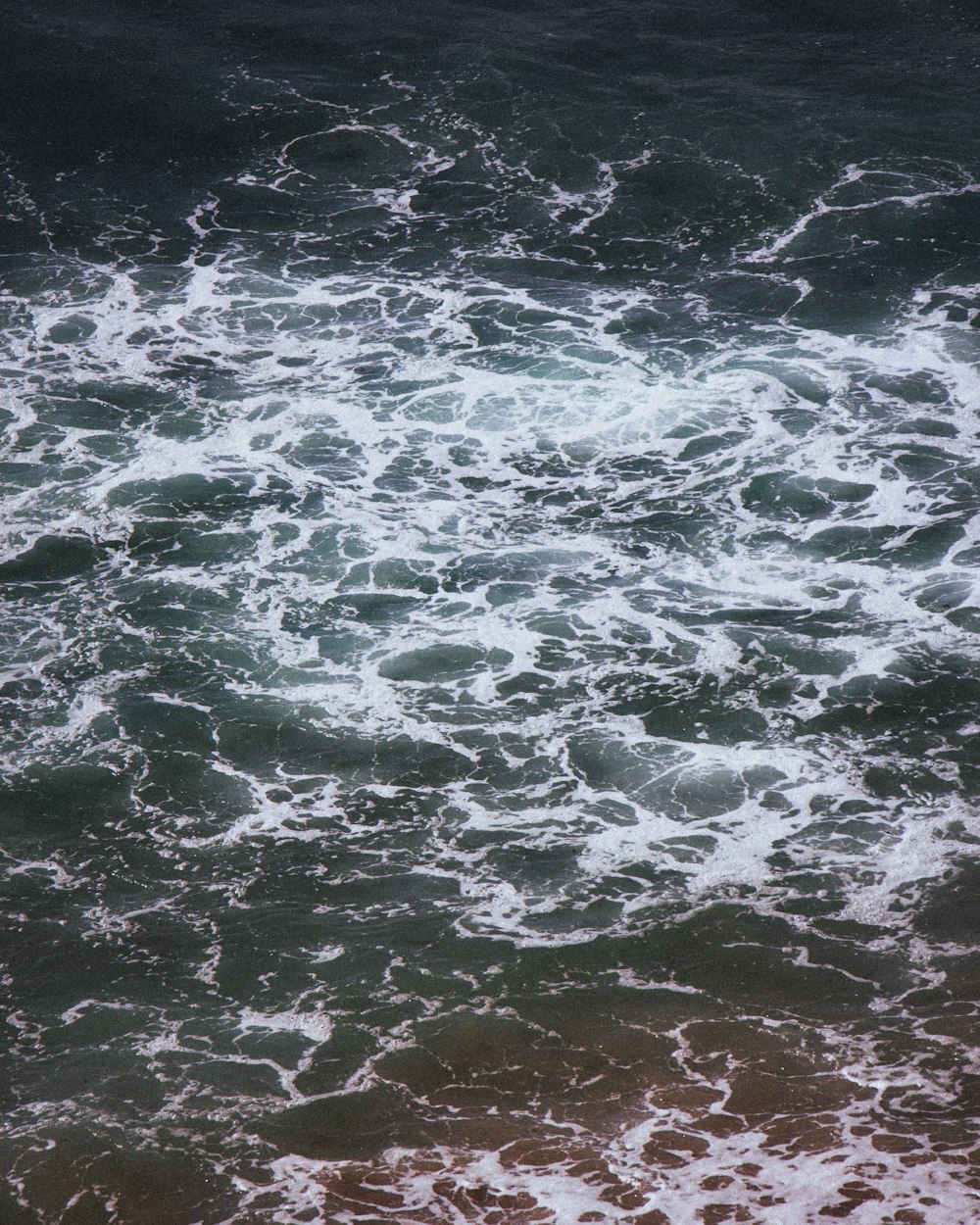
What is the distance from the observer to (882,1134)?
625 cm

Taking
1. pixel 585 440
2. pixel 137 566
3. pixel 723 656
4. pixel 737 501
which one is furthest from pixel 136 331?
pixel 723 656

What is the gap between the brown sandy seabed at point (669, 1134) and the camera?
19.5 feet

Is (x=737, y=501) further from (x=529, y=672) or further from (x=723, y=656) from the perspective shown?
(x=529, y=672)

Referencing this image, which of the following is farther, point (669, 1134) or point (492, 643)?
point (492, 643)

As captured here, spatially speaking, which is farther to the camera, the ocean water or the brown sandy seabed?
the ocean water

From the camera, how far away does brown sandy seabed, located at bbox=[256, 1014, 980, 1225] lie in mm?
5934

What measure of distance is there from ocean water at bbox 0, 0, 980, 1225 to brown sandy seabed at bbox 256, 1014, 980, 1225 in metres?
0.03

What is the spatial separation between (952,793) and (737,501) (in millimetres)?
4241

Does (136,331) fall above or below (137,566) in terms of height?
above

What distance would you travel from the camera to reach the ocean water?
6559 mm

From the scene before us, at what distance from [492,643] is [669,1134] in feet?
16.0

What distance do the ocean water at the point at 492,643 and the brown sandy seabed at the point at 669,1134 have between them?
1.0 inches

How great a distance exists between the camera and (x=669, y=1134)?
630 cm

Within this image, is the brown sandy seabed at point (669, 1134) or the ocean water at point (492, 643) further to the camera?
the ocean water at point (492, 643)
